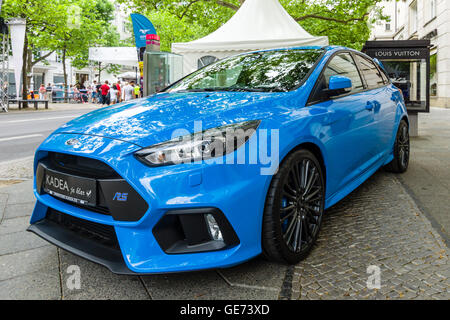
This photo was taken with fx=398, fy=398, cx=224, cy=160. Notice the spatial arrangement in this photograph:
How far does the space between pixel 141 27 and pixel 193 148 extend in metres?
7.54

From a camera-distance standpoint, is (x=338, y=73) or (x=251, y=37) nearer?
(x=338, y=73)

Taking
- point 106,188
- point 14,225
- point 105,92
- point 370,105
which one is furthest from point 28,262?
point 105,92

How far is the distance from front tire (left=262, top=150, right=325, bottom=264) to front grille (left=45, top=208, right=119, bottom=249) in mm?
841

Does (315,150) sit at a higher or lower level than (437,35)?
A: lower

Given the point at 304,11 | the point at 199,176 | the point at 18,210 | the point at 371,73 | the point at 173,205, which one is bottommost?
the point at 18,210

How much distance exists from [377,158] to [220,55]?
5606mm

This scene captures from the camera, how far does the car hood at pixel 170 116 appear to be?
2176 mm

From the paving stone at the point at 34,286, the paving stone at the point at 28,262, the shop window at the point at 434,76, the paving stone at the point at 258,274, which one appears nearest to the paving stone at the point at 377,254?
the paving stone at the point at 258,274

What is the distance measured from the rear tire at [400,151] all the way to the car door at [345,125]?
107 cm

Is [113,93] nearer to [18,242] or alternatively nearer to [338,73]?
[18,242]

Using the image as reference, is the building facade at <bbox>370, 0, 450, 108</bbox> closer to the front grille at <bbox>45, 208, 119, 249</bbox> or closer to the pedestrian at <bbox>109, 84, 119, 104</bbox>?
the pedestrian at <bbox>109, 84, 119, 104</bbox>

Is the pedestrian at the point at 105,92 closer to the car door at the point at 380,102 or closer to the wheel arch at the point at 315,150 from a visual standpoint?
the car door at the point at 380,102

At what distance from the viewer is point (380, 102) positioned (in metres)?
3.89
